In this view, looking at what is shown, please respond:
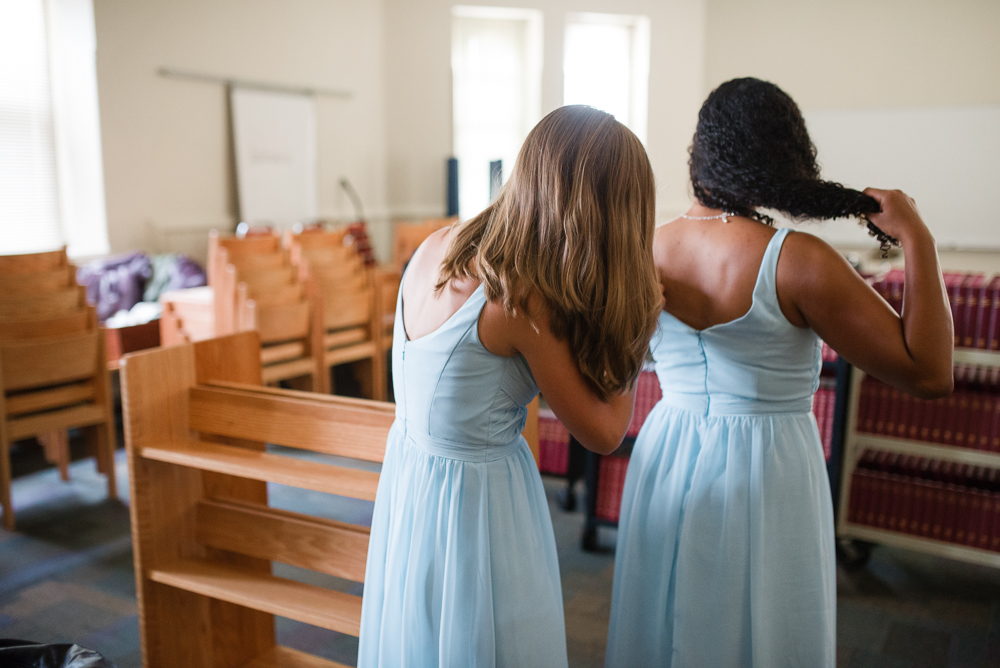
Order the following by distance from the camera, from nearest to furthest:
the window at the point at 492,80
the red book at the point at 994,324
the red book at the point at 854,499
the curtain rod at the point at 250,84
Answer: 1. the red book at the point at 994,324
2. the red book at the point at 854,499
3. the curtain rod at the point at 250,84
4. the window at the point at 492,80

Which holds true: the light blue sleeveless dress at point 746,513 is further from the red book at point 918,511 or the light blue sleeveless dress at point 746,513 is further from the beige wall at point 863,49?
the beige wall at point 863,49

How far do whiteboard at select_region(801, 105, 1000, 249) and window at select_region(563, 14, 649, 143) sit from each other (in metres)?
2.32

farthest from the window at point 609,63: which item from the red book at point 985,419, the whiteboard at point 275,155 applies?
the red book at point 985,419

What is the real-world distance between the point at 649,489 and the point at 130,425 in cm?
125

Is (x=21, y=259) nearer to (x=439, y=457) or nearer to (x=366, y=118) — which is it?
(x=439, y=457)

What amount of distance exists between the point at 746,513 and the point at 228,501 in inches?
53.0

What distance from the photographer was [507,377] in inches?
47.4

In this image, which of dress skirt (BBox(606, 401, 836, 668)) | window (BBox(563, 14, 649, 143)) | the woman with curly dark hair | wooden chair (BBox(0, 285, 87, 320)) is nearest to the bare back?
the woman with curly dark hair

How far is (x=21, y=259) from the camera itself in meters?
3.92

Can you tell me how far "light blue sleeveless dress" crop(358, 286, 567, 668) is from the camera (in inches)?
47.9

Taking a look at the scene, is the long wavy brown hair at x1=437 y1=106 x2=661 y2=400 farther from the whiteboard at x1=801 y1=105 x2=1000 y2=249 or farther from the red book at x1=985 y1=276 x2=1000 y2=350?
the whiteboard at x1=801 y1=105 x2=1000 y2=249

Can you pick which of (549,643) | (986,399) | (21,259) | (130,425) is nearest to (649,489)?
(549,643)

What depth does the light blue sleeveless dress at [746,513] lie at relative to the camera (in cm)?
141

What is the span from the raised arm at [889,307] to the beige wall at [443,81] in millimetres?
7757
